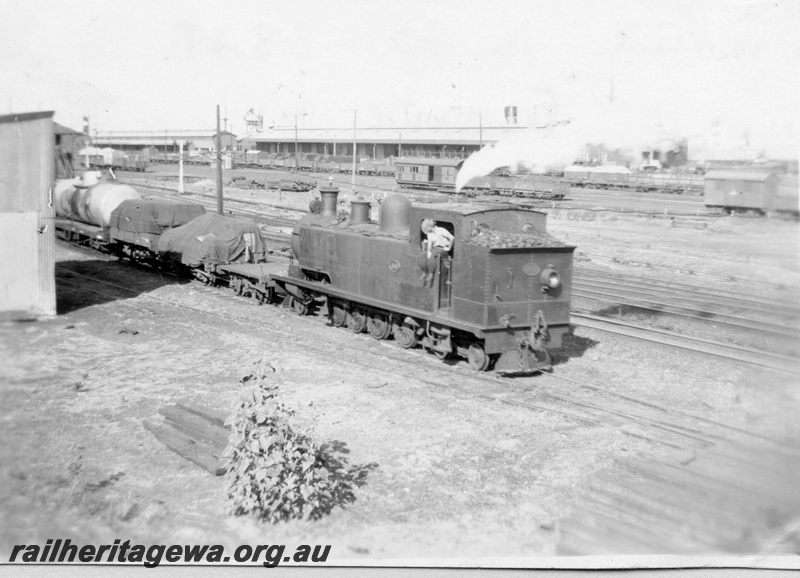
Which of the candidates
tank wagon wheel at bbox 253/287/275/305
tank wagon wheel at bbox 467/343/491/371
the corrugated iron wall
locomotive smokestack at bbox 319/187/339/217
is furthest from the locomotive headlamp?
the corrugated iron wall

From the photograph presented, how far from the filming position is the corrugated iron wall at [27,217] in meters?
15.6

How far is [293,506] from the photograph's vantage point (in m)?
7.16

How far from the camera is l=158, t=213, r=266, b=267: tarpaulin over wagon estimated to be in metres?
20.7

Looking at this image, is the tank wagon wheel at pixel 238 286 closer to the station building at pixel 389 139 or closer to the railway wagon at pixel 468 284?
the railway wagon at pixel 468 284

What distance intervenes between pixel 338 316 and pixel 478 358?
14.7ft

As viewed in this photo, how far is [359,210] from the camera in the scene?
52.5 feet

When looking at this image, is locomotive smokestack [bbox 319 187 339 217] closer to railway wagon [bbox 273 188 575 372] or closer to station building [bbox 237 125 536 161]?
railway wagon [bbox 273 188 575 372]

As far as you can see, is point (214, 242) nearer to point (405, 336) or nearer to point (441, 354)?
point (405, 336)

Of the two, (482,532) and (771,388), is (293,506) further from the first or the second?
(771,388)

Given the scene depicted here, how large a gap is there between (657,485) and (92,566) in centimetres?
610

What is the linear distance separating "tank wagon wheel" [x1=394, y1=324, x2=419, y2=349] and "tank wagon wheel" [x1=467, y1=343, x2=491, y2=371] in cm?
149

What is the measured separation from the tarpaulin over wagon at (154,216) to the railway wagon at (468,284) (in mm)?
10306

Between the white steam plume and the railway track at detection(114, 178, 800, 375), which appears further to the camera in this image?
the railway track at detection(114, 178, 800, 375)

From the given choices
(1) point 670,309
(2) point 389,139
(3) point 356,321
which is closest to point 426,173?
(2) point 389,139
